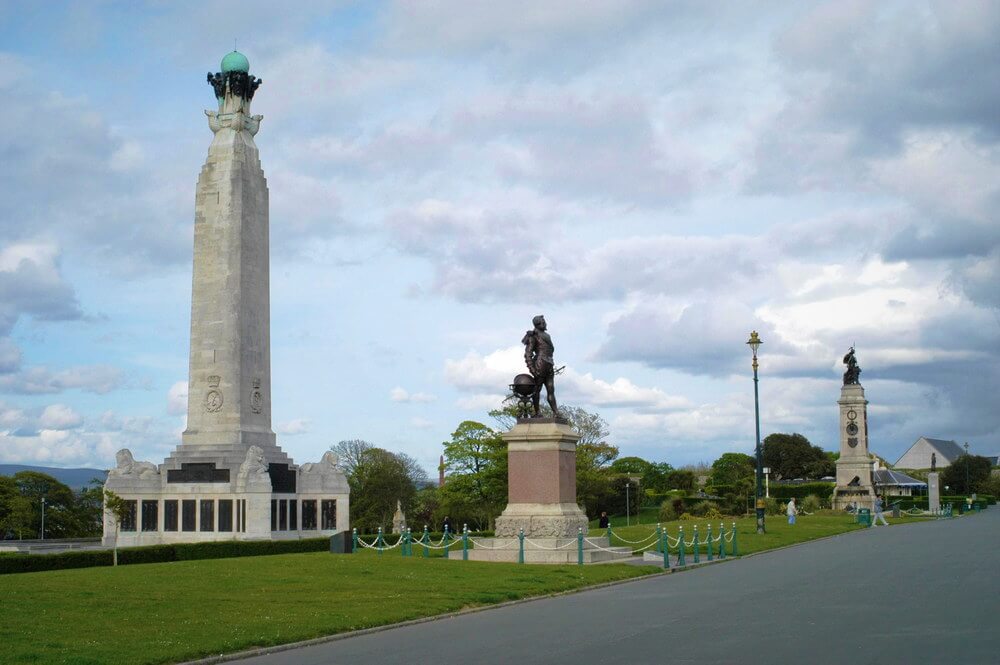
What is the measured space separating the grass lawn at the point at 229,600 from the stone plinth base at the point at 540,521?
2228mm

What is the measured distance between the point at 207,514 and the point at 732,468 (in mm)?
93946

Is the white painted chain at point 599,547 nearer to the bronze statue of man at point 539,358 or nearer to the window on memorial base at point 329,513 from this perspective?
the bronze statue of man at point 539,358

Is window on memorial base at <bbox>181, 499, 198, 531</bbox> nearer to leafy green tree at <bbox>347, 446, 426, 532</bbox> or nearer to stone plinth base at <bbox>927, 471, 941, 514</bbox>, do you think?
leafy green tree at <bbox>347, 446, 426, 532</bbox>

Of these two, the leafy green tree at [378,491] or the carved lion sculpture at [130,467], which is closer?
the carved lion sculpture at [130,467]

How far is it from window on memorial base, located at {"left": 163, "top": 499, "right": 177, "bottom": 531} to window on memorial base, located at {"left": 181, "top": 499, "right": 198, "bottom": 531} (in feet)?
1.31

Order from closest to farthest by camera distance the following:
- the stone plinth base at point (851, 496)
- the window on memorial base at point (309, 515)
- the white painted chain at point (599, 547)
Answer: the white painted chain at point (599, 547) < the window on memorial base at point (309, 515) < the stone plinth base at point (851, 496)

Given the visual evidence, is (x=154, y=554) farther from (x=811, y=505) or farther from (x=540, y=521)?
(x=811, y=505)

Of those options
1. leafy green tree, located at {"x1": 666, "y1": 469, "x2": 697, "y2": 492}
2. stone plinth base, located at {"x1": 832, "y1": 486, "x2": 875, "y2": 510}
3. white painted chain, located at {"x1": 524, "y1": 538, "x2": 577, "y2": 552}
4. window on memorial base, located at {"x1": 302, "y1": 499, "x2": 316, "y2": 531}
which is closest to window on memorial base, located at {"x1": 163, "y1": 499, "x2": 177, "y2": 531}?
window on memorial base, located at {"x1": 302, "y1": 499, "x2": 316, "y2": 531}

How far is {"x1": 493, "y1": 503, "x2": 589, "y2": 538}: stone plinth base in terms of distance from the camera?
3144 centimetres

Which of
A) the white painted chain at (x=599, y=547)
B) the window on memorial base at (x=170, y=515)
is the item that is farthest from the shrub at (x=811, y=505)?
the white painted chain at (x=599, y=547)

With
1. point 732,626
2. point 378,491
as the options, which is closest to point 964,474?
point 378,491

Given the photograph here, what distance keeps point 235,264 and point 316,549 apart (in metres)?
17.1

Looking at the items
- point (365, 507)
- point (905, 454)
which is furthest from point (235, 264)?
point (905, 454)

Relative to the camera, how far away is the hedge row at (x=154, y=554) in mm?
30938
